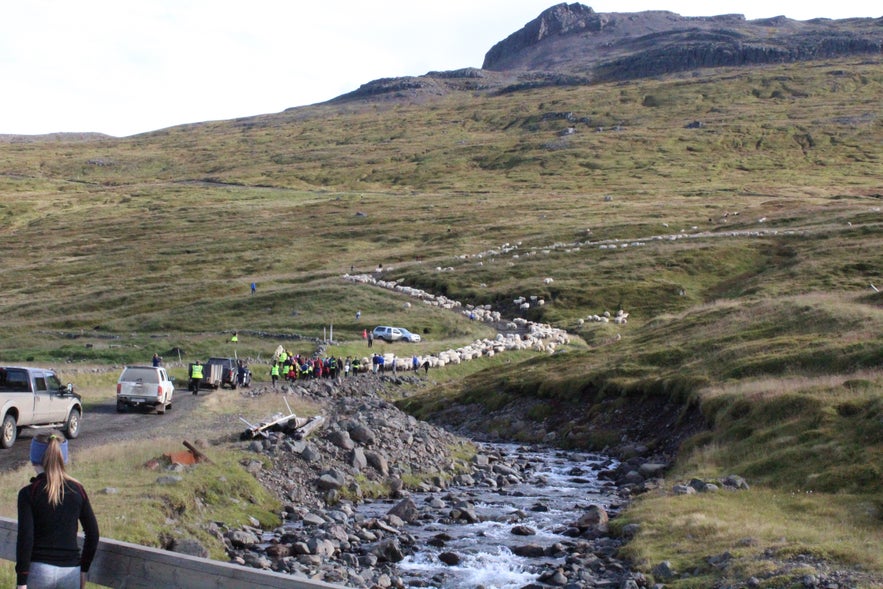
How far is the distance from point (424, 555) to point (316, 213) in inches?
5683

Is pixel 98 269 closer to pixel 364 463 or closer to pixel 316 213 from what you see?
pixel 316 213

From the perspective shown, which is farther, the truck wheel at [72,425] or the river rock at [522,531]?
the truck wheel at [72,425]

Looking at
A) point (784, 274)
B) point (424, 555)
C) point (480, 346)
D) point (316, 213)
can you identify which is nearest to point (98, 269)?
point (316, 213)

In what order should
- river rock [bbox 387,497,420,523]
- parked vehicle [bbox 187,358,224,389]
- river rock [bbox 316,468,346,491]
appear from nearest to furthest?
1. river rock [bbox 387,497,420,523]
2. river rock [bbox 316,468,346,491]
3. parked vehicle [bbox 187,358,224,389]

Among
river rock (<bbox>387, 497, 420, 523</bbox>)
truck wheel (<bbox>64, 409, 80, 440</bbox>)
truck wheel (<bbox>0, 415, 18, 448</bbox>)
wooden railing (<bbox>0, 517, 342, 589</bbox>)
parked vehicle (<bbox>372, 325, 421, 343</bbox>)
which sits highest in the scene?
wooden railing (<bbox>0, 517, 342, 589</bbox>)

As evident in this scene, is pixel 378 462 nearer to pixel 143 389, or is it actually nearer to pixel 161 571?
pixel 143 389

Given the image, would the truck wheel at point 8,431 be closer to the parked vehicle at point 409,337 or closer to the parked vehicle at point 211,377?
the parked vehicle at point 211,377

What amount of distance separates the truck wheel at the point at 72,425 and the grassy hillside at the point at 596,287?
17026 mm

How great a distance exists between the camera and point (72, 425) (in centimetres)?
2692

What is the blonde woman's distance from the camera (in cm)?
873

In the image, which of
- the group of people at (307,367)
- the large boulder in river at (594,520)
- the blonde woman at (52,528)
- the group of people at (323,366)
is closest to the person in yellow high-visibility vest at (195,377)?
the group of people at (323,366)

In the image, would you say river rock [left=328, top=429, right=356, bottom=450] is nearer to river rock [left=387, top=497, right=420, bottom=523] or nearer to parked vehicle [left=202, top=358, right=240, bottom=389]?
river rock [left=387, top=497, right=420, bottom=523]

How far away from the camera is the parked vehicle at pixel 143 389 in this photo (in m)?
35.0

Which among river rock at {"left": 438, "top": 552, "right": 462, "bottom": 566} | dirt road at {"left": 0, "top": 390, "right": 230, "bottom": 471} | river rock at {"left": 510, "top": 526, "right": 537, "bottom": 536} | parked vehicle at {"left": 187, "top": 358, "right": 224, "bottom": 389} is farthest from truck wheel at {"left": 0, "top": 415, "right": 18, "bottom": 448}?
parked vehicle at {"left": 187, "top": 358, "right": 224, "bottom": 389}
